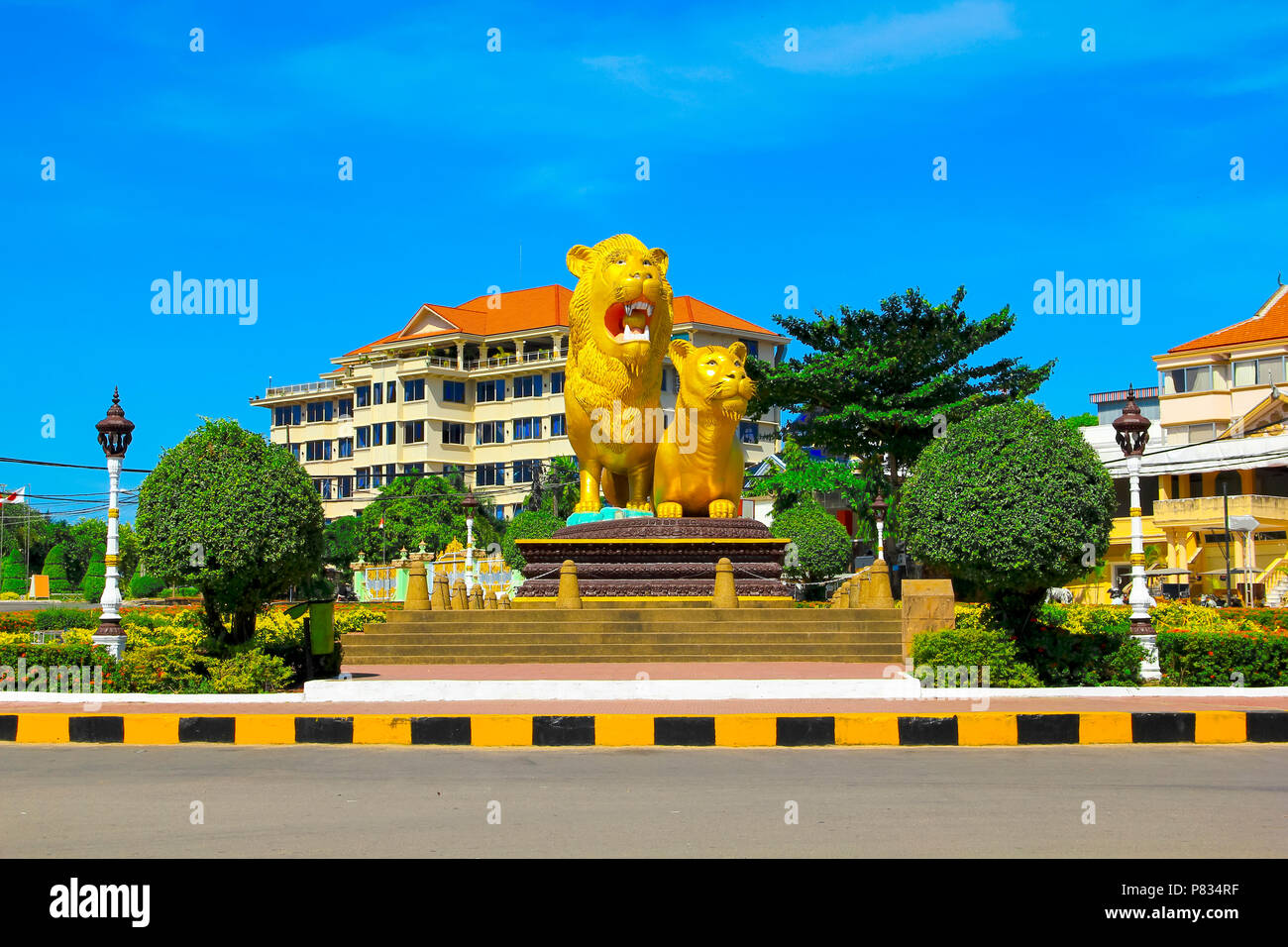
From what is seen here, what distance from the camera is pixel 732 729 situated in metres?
10.0

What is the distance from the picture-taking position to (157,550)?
11.9 meters

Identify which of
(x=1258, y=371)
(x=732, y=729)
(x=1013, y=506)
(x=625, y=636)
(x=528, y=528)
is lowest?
(x=732, y=729)

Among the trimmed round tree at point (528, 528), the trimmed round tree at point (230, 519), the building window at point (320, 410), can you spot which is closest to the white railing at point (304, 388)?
the building window at point (320, 410)

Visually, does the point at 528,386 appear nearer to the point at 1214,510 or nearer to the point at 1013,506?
the point at 1214,510

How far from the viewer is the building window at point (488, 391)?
6688 cm

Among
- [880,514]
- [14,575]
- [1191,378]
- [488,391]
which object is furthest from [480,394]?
[880,514]

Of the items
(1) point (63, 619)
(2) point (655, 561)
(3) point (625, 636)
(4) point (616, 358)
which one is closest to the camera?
(3) point (625, 636)

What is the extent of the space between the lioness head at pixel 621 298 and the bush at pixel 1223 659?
854cm

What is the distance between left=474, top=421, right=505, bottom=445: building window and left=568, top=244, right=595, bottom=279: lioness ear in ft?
157

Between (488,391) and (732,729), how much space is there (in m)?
58.2

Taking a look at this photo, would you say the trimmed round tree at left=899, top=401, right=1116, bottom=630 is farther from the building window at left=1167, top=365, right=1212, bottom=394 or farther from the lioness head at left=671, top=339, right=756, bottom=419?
the building window at left=1167, top=365, right=1212, bottom=394

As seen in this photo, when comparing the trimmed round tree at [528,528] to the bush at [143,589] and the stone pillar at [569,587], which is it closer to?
the bush at [143,589]
